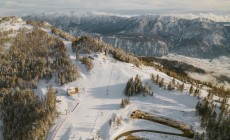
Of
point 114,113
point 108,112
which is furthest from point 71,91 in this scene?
point 114,113

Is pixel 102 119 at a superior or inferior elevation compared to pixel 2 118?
superior

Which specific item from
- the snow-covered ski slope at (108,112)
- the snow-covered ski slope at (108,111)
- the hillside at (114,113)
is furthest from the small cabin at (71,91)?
the snow-covered ski slope at (108,111)

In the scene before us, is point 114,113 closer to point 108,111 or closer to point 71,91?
point 108,111

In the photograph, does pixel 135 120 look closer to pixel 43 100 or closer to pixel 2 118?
pixel 43 100

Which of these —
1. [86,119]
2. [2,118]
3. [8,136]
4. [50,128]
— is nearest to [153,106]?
[86,119]

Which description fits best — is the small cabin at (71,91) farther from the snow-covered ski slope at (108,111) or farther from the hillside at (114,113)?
the snow-covered ski slope at (108,111)

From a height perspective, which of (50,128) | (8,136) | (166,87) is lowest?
(8,136)

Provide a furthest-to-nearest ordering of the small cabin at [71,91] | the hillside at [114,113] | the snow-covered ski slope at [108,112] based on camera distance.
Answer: the small cabin at [71,91]
the snow-covered ski slope at [108,112]
the hillside at [114,113]

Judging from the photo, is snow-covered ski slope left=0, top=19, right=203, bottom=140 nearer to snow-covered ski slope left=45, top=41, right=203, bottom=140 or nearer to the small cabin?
snow-covered ski slope left=45, top=41, right=203, bottom=140

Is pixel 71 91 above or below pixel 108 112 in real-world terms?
above

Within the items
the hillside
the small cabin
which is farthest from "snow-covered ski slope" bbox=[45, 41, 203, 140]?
the small cabin

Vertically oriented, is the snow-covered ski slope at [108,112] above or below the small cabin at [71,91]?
below
